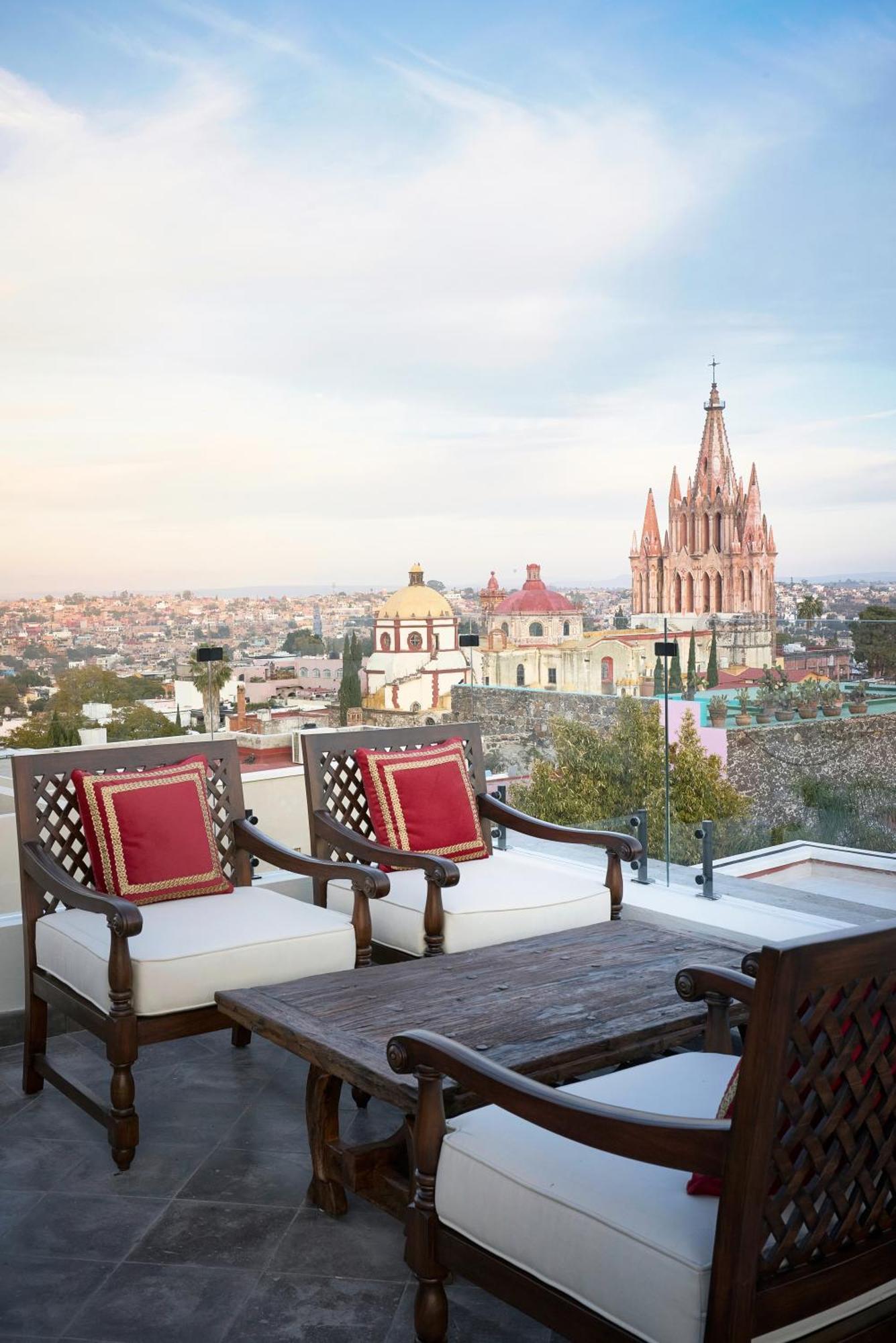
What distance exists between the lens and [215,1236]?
2.55 metres

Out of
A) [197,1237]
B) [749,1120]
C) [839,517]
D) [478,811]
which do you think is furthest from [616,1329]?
[839,517]

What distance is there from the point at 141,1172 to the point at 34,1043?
65cm

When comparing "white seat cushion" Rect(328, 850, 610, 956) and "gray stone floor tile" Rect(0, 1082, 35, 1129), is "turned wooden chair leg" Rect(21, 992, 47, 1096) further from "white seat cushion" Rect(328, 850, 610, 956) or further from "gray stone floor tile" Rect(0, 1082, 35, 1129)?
"white seat cushion" Rect(328, 850, 610, 956)

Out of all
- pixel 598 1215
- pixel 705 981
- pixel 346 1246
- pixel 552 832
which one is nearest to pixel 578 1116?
pixel 598 1215

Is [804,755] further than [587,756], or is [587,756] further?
[587,756]

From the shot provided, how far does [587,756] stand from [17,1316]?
121 inches

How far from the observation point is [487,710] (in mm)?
5117

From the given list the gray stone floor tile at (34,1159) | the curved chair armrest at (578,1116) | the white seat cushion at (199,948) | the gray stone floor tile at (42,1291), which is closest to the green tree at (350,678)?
the white seat cushion at (199,948)

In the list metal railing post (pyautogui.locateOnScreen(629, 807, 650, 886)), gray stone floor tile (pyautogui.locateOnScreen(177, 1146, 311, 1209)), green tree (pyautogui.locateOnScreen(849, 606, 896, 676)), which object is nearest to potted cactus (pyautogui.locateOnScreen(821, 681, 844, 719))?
green tree (pyautogui.locateOnScreen(849, 606, 896, 676))

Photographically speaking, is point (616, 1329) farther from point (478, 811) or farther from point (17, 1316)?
point (478, 811)

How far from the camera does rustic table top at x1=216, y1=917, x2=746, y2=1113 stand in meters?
2.42

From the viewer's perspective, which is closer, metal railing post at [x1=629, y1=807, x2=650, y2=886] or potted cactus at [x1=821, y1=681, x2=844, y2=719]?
potted cactus at [x1=821, y1=681, x2=844, y2=719]

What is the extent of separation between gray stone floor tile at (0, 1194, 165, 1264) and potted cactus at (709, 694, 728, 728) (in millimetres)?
2561

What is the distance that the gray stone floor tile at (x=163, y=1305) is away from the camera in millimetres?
2193
